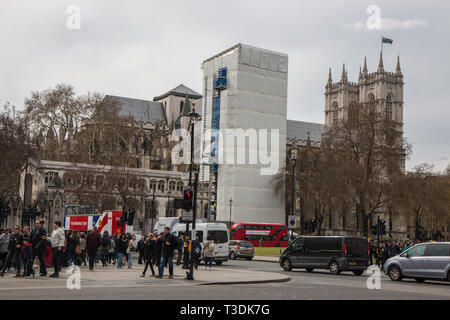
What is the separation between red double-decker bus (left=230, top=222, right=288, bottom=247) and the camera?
2393 inches

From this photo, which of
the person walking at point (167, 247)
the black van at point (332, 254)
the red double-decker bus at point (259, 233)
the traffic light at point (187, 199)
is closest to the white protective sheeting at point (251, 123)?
the red double-decker bus at point (259, 233)

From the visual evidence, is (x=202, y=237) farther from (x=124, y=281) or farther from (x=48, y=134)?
(x=48, y=134)

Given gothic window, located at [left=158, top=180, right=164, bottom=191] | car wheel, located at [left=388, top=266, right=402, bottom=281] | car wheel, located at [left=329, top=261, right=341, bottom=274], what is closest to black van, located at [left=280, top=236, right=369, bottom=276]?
car wheel, located at [left=329, top=261, right=341, bottom=274]

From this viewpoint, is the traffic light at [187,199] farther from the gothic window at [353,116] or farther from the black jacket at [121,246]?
the gothic window at [353,116]

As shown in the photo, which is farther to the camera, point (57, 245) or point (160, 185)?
point (160, 185)

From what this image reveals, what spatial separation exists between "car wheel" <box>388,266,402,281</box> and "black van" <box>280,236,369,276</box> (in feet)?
10.6

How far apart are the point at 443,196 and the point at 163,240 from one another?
6225 cm

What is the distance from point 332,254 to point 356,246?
1141 millimetres

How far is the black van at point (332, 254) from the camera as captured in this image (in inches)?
982

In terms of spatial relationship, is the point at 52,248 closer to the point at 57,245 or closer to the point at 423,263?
the point at 57,245

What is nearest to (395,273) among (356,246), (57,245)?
(356,246)

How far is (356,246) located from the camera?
985 inches
